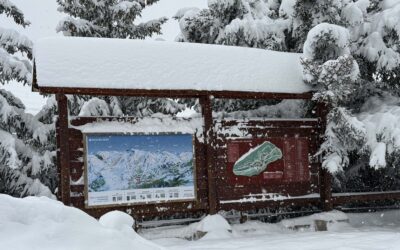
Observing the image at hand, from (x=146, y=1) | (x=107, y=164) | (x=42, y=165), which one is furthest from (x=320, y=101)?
(x=146, y=1)

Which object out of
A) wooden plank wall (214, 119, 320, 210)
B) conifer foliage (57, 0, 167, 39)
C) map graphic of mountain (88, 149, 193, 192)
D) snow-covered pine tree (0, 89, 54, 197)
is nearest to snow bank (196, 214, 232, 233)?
wooden plank wall (214, 119, 320, 210)

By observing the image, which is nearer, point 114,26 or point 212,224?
Answer: point 212,224

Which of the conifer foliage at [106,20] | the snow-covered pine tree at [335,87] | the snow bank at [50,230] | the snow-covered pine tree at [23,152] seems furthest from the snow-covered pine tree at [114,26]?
the snow bank at [50,230]

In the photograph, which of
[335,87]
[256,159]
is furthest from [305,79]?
[256,159]

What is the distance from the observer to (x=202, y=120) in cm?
927

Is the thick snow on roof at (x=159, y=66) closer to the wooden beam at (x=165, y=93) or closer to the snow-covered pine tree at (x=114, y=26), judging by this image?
the wooden beam at (x=165, y=93)

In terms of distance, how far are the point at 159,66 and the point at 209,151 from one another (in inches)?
74.9

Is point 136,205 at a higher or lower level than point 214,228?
higher

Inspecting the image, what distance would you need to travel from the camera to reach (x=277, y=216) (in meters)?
11.2

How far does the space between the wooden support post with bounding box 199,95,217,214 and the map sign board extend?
12.7 inches

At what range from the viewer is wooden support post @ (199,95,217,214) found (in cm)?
920

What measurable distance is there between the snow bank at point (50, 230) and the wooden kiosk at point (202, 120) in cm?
461

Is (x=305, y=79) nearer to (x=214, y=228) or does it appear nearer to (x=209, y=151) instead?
(x=209, y=151)

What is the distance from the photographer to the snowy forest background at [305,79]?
973 cm
